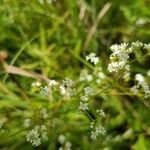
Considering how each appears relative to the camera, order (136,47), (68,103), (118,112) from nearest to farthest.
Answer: (136,47) < (68,103) < (118,112)

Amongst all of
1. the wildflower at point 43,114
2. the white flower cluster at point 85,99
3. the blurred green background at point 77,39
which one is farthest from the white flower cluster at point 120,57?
the blurred green background at point 77,39

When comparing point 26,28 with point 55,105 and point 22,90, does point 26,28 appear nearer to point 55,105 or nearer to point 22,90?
point 22,90

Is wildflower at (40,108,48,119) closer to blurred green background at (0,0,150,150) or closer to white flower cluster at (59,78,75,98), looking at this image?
white flower cluster at (59,78,75,98)

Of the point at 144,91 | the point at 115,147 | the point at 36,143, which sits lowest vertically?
the point at 36,143

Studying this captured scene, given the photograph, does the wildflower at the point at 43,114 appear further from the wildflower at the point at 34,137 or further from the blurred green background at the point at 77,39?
the blurred green background at the point at 77,39

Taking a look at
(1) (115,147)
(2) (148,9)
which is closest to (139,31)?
(2) (148,9)

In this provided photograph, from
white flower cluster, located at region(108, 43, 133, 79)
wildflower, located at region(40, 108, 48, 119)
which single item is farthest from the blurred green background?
white flower cluster, located at region(108, 43, 133, 79)

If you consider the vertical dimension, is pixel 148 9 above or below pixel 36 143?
above

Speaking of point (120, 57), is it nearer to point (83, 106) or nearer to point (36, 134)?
point (83, 106)

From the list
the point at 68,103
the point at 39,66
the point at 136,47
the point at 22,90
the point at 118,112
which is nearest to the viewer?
the point at 136,47

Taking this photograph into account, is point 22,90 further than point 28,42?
No
